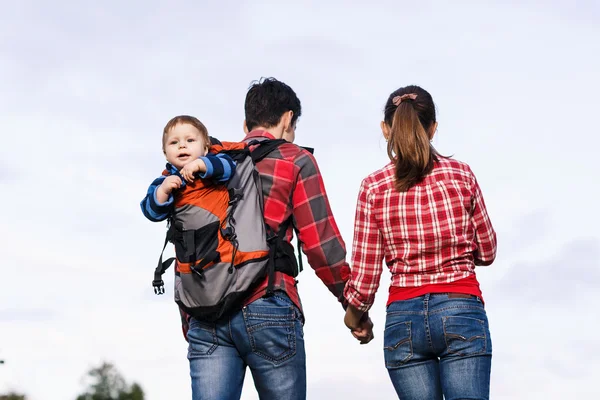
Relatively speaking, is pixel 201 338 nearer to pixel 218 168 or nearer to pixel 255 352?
pixel 255 352

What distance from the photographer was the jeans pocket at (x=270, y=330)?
4.96 m

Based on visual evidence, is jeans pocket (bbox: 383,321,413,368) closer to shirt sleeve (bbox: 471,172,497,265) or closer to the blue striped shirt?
shirt sleeve (bbox: 471,172,497,265)

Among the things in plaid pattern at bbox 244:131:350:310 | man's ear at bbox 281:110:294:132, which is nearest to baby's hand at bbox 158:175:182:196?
plaid pattern at bbox 244:131:350:310

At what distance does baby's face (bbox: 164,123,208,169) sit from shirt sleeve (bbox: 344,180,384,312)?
1070 millimetres

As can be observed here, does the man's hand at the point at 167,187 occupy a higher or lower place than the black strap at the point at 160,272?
higher

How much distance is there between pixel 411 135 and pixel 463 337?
1.25m

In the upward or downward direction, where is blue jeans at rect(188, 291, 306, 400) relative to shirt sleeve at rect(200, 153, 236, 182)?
downward

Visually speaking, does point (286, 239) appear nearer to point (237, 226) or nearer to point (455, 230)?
point (237, 226)

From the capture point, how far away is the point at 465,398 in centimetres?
466

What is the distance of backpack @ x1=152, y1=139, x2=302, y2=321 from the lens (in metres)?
4.97

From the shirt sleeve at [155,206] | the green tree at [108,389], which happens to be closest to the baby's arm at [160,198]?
the shirt sleeve at [155,206]

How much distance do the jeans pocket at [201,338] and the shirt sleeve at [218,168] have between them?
920 mm

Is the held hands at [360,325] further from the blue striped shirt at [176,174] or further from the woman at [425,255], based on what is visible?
the blue striped shirt at [176,174]

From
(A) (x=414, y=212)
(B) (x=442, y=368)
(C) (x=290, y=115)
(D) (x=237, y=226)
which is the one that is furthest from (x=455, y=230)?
(C) (x=290, y=115)
